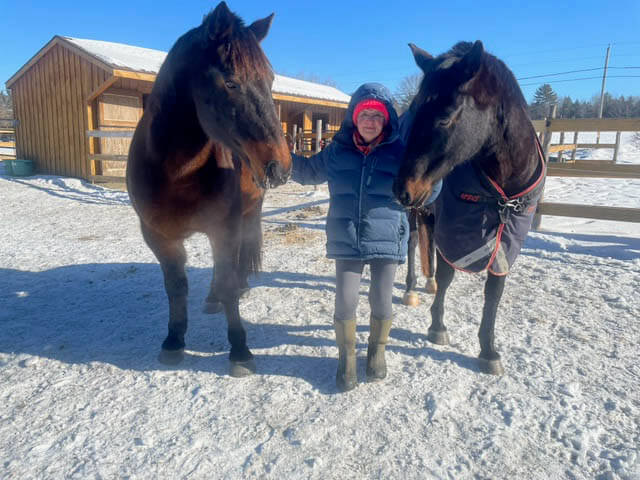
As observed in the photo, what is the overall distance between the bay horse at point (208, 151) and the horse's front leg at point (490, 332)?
1.46m

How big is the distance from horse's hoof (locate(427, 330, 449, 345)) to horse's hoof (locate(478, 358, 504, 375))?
0.37 metres

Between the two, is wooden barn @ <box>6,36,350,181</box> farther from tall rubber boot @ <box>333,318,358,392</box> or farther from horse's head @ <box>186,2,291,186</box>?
tall rubber boot @ <box>333,318,358,392</box>

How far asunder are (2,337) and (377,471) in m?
2.75

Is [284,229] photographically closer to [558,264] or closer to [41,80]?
[558,264]

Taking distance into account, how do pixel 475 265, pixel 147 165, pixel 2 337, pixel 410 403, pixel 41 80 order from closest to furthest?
1. pixel 410 403
2. pixel 147 165
3. pixel 475 265
4. pixel 2 337
5. pixel 41 80

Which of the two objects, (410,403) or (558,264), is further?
(558,264)

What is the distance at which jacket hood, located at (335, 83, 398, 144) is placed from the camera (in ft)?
7.14

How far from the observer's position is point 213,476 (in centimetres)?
166

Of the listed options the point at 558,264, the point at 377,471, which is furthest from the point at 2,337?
the point at 558,264

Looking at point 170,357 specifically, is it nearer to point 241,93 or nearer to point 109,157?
point 241,93

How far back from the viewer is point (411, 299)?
3.54 m

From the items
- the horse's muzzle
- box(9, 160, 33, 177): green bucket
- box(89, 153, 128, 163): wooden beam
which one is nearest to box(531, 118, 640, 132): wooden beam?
the horse's muzzle

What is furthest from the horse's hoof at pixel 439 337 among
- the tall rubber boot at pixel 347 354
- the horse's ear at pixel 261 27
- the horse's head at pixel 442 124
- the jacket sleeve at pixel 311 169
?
the horse's ear at pixel 261 27

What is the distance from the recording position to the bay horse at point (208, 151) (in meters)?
1.89
